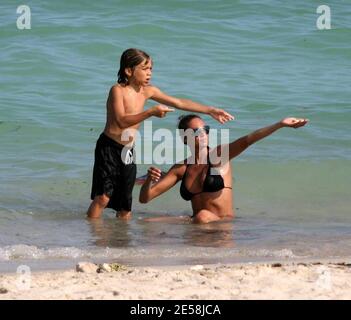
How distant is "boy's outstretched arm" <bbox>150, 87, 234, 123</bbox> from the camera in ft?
21.4

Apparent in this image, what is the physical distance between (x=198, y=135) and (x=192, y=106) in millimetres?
224

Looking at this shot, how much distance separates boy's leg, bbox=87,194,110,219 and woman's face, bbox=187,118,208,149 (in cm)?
78

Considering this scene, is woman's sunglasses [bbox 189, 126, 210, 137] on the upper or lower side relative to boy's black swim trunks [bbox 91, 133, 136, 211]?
upper

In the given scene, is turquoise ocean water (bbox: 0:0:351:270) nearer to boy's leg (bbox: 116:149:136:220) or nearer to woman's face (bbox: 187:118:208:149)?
boy's leg (bbox: 116:149:136:220)

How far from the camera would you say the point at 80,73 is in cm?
1305

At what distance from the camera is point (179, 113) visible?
11.5 metres

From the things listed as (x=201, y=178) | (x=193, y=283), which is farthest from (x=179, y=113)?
(x=193, y=283)

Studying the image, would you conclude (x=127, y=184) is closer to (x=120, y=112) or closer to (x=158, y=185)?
(x=158, y=185)

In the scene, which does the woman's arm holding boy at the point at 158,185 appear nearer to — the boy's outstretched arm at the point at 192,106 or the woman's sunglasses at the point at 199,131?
the woman's sunglasses at the point at 199,131

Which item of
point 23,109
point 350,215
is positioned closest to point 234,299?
point 350,215

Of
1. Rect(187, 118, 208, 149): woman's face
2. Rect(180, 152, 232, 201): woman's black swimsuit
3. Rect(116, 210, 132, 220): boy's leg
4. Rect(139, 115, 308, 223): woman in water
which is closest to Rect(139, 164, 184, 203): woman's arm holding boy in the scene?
Rect(139, 115, 308, 223): woman in water

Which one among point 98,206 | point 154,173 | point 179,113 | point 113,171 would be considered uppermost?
point 154,173
